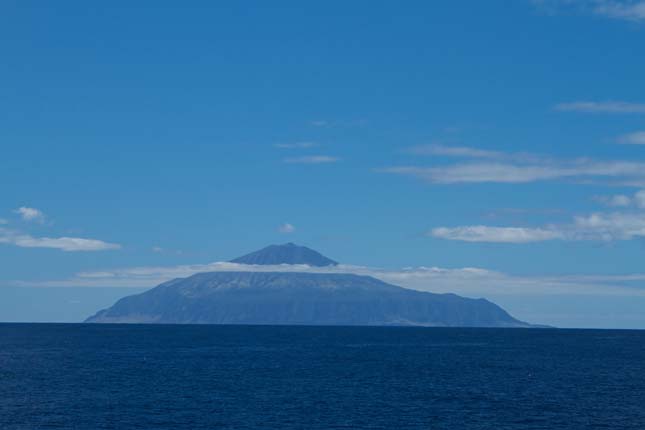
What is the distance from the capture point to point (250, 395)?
11881 cm

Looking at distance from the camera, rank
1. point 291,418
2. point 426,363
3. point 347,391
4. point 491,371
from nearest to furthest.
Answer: point 291,418, point 347,391, point 491,371, point 426,363

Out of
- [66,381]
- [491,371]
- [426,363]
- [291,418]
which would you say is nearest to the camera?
[291,418]

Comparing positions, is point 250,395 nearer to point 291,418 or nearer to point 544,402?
point 291,418

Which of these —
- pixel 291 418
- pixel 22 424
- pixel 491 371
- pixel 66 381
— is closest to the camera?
pixel 22 424

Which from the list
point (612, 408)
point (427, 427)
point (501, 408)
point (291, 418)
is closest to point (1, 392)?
point (291, 418)

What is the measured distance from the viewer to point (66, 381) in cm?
13500

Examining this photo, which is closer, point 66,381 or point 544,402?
point 544,402

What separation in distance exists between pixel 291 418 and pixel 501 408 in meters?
29.3

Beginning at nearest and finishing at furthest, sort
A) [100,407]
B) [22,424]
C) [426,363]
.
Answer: [22,424] → [100,407] → [426,363]

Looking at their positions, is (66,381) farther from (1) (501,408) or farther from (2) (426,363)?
(2) (426,363)

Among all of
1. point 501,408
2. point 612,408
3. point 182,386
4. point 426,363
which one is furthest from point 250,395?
point 426,363

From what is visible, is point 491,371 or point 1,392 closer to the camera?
point 1,392

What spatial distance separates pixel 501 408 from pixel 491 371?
2329 inches

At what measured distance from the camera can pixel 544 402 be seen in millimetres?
113688
